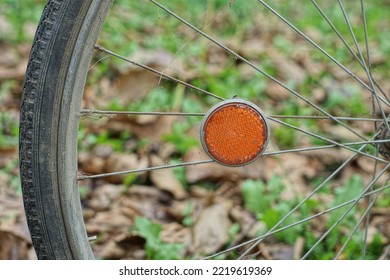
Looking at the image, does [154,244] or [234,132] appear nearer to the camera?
[234,132]

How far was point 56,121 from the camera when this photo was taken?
4.07 feet

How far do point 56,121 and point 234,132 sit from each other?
335 mm

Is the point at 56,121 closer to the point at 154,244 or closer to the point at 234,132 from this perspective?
the point at 234,132

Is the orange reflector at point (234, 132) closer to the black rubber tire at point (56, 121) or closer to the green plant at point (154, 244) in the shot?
the black rubber tire at point (56, 121)

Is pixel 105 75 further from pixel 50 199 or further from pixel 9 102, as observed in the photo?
pixel 50 199

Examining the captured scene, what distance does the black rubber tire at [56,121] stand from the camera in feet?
4.04

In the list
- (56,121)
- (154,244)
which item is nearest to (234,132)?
(56,121)

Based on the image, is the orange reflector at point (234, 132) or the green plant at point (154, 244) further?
the green plant at point (154, 244)

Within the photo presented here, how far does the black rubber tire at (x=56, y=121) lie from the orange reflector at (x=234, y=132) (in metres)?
0.26

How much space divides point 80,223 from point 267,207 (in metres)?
0.89

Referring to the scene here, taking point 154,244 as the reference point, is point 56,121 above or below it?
above

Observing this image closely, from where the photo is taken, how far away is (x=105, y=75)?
2775 mm

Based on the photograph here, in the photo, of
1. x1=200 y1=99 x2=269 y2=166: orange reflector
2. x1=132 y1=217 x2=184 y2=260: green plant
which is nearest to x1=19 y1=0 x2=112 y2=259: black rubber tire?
x1=200 y1=99 x2=269 y2=166: orange reflector

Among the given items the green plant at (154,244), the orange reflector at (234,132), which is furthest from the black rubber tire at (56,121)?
the green plant at (154,244)
